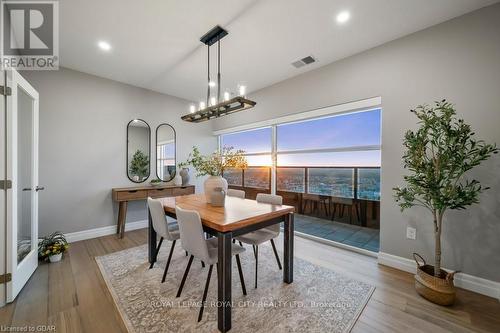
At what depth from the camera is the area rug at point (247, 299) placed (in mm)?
1593

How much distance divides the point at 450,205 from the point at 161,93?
16.0 ft

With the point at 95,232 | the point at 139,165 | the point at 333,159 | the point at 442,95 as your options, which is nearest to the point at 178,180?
the point at 139,165

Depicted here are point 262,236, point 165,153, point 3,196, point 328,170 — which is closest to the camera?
point 3,196

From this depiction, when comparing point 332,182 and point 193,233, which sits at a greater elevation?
point 332,182

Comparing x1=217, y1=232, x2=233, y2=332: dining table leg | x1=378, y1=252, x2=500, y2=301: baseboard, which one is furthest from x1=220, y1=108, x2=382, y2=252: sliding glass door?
x1=217, y1=232, x2=233, y2=332: dining table leg

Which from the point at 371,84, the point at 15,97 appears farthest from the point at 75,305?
the point at 371,84

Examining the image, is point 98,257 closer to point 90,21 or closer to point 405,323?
point 90,21

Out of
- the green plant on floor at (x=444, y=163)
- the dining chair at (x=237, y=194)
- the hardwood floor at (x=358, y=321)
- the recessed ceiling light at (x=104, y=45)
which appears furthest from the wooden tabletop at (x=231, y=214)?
the recessed ceiling light at (x=104, y=45)

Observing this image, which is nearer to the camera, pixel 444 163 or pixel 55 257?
pixel 444 163

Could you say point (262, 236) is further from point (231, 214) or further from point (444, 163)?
point (444, 163)

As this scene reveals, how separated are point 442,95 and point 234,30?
244 cm

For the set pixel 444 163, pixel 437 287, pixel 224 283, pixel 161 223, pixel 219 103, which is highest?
pixel 219 103

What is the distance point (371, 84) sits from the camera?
271 cm

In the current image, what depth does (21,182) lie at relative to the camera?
2131mm
